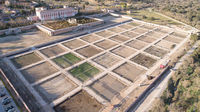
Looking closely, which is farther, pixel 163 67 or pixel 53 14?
pixel 53 14

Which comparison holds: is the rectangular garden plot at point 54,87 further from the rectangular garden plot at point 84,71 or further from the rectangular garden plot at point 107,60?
the rectangular garden plot at point 107,60

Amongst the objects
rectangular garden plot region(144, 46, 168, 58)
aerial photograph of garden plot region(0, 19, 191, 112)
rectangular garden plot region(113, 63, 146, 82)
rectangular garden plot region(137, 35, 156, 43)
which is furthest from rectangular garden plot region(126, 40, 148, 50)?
rectangular garden plot region(113, 63, 146, 82)

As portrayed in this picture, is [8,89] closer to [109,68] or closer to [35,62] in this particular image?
[35,62]

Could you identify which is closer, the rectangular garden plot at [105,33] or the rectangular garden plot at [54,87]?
the rectangular garden plot at [54,87]

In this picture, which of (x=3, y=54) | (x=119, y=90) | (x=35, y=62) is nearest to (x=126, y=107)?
(x=119, y=90)

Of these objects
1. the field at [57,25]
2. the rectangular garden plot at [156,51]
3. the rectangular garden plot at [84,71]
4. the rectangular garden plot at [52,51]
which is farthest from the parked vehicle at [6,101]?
the rectangular garden plot at [156,51]

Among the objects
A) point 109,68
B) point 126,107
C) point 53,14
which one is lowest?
point 126,107

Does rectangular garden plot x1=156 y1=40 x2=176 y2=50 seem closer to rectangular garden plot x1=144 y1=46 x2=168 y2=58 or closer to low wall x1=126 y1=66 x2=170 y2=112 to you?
rectangular garden plot x1=144 y1=46 x2=168 y2=58

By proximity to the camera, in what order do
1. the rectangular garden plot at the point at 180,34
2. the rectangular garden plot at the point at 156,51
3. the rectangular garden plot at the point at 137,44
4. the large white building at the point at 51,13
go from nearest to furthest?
the rectangular garden plot at the point at 156,51, the rectangular garden plot at the point at 137,44, the rectangular garden plot at the point at 180,34, the large white building at the point at 51,13
